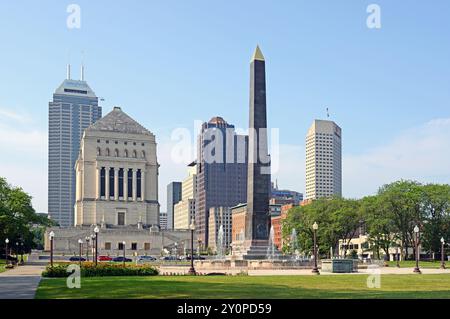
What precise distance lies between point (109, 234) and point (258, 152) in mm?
77474

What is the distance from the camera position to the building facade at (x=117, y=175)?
13588cm

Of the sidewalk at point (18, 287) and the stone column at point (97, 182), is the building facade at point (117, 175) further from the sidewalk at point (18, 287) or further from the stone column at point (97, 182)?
the sidewalk at point (18, 287)

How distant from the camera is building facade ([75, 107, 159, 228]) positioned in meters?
136

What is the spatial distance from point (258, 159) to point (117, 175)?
87.1 m

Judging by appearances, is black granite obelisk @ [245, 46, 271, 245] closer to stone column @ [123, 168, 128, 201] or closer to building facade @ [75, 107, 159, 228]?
building facade @ [75, 107, 159, 228]

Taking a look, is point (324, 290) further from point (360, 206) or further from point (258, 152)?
point (360, 206)

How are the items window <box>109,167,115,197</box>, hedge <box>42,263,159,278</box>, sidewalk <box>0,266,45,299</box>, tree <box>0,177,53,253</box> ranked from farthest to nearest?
window <box>109,167,115,197</box>
tree <box>0,177,53,253</box>
hedge <box>42,263,159,278</box>
sidewalk <box>0,266,45,299</box>

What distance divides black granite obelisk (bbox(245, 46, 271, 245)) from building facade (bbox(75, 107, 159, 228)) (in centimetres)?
8175

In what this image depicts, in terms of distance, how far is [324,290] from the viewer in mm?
24328

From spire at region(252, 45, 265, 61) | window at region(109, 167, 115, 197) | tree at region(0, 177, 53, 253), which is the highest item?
spire at region(252, 45, 265, 61)

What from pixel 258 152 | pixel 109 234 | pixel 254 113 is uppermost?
pixel 254 113

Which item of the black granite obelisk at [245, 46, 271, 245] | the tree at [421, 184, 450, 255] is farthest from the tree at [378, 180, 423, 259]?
the black granite obelisk at [245, 46, 271, 245]
